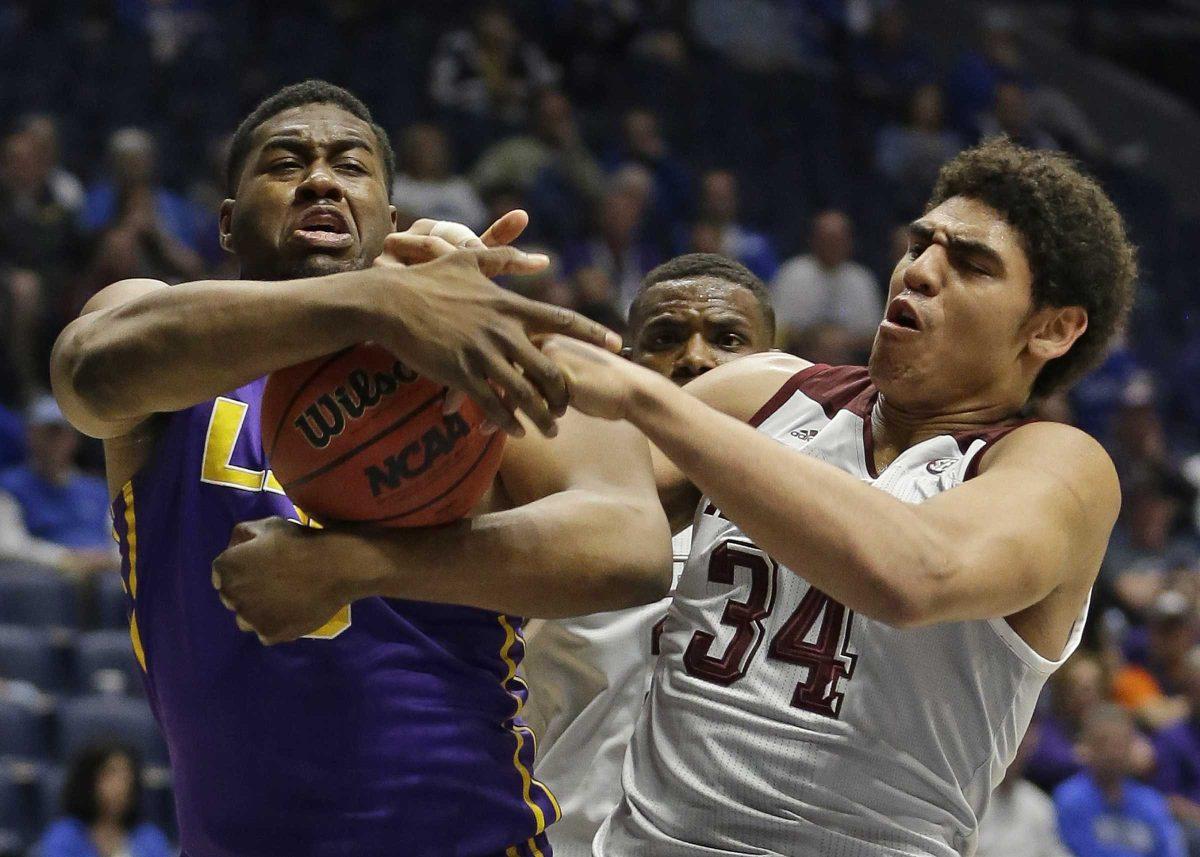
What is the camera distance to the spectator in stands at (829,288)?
876cm

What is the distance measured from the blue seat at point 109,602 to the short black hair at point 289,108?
371cm

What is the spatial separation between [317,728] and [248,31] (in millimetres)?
7948

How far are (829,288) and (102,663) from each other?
14.4 ft

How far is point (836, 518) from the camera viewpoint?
2.24m

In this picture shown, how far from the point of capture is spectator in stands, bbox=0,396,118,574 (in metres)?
6.57

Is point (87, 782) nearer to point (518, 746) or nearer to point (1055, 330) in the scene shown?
point (518, 746)

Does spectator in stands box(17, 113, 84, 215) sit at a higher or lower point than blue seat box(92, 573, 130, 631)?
higher

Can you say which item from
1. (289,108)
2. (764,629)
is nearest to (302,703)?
(764,629)

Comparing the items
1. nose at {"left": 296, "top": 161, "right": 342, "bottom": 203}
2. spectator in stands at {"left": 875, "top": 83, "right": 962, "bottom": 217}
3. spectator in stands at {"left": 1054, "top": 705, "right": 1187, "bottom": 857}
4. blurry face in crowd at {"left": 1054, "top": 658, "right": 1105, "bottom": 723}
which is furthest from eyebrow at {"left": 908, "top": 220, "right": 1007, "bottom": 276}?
spectator in stands at {"left": 875, "top": 83, "right": 962, "bottom": 217}

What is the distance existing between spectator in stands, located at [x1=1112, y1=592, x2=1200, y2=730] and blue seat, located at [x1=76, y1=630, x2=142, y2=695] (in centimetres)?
425

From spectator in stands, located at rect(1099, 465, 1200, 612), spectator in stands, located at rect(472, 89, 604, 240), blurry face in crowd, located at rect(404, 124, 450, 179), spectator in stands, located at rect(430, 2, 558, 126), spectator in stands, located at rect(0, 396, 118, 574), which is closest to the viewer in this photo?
spectator in stands, located at rect(0, 396, 118, 574)

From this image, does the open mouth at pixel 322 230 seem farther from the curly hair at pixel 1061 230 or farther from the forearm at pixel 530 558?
the curly hair at pixel 1061 230

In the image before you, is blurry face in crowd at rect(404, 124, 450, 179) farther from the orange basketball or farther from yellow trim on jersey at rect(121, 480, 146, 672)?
the orange basketball

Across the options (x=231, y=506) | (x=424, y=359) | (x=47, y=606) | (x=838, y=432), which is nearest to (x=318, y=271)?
(x=231, y=506)
